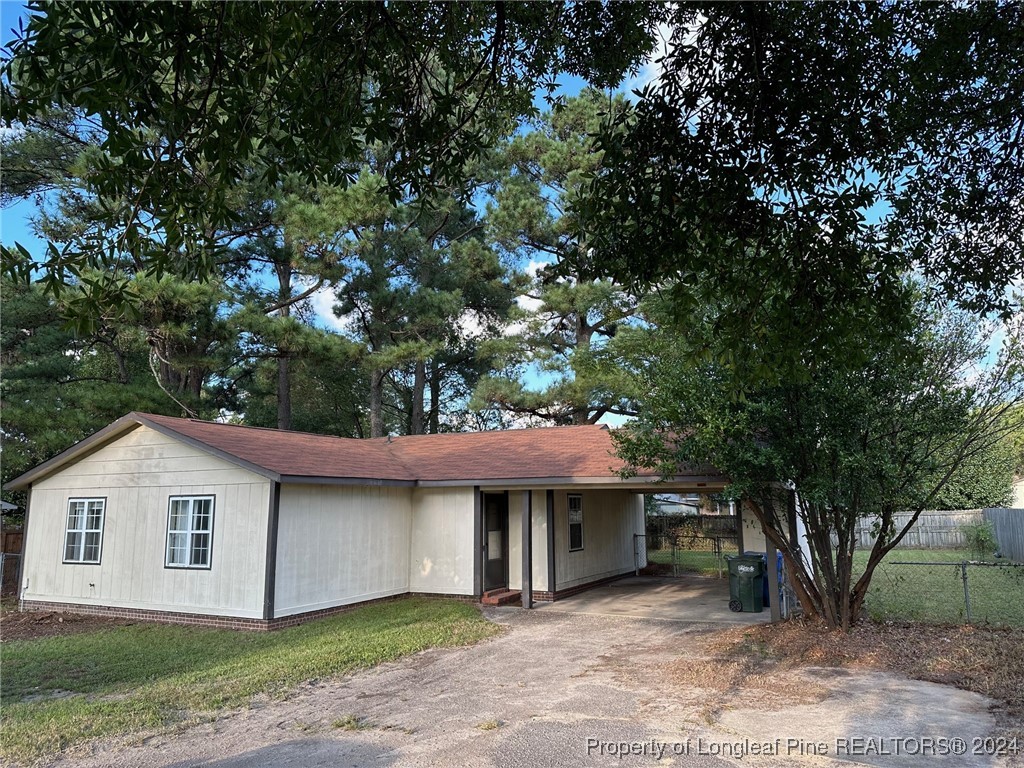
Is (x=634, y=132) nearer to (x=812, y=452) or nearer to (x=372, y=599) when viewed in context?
(x=812, y=452)

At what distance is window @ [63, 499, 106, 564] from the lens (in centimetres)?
1282

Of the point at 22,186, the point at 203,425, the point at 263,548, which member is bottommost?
the point at 263,548

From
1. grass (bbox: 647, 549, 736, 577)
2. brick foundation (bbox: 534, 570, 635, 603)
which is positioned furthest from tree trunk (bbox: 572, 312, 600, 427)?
brick foundation (bbox: 534, 570, 635, 603)

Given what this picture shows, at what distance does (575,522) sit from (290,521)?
6.52 metres

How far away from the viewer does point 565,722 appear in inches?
233

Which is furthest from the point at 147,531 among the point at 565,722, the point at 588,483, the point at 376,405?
the point at 376,405

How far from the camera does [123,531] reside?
12.5 metres

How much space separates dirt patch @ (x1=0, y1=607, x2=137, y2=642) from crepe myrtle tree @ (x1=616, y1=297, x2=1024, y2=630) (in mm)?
9893

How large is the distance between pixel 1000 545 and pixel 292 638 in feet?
68.9

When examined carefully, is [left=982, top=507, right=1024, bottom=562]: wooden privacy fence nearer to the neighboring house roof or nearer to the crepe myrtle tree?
the neighboring house roof

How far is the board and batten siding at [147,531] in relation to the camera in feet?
36.8

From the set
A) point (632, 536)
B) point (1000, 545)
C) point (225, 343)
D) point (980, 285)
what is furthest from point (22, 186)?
point (1000, 545)

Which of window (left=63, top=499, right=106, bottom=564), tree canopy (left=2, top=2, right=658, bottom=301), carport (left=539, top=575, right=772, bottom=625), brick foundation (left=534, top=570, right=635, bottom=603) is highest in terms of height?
tree canopy (left=2, top=2, right=658, bottom=301)

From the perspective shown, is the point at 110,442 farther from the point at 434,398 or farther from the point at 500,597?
the point at 434,398
